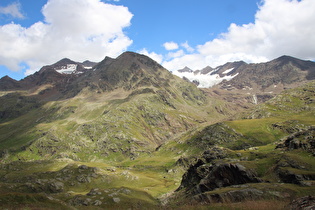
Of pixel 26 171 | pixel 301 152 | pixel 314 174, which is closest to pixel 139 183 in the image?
pixel 26 171

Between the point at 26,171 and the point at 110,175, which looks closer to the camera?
the point at 110,175

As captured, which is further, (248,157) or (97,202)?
(248,157)

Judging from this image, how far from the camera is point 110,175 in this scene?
151 meters

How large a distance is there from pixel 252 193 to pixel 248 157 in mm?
44905

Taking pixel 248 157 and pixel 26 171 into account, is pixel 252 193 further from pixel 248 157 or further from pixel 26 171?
pixel 26 171

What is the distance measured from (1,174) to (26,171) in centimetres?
1661

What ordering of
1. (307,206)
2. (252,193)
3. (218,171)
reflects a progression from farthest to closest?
(218,171)
(252,193)
(307,206)

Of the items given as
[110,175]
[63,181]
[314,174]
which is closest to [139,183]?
[110,175]

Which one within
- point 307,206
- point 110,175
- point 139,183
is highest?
point 307,206

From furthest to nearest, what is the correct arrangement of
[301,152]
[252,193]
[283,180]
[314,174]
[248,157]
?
[248,157] < [301,152] < [283,180] < [314,174] < [252,193]

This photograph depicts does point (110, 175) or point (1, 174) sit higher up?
point (1, 174)

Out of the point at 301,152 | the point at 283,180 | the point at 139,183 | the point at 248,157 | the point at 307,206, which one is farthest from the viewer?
the point at 139,183

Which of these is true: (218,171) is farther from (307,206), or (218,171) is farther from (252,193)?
(307,206)

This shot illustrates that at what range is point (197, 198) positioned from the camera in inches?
1678
